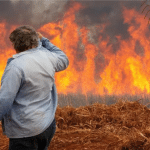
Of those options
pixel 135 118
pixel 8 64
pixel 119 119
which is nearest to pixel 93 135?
pixel 119 119

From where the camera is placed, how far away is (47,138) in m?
2.64

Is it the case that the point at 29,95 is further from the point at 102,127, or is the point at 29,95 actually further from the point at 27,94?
the point at 102,127

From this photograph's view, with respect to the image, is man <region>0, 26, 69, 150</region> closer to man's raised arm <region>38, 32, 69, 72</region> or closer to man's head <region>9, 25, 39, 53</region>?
man's head <region>9, 25, 39, 53</region>

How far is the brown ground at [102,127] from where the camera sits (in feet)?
15.5

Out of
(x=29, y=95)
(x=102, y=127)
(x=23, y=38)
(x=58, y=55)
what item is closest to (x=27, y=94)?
(x=29, y=95)

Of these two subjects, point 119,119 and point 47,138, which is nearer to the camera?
point 47,138

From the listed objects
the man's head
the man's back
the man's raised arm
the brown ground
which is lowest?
the brown ground

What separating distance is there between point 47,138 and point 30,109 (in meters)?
0.42

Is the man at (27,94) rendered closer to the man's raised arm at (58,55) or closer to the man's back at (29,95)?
the man's back at (29,95)

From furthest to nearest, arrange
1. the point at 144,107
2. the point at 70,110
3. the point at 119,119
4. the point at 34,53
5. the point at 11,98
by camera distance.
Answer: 1. the point at 144,107
2. the point at 70,110
3. the point at 119,119
4. the point at 34,53
5. the point at 11,98

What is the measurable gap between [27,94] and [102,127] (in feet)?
17.0

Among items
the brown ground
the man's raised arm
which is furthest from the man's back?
the brown ground

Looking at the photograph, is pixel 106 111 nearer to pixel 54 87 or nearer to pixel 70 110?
pixel 70 110

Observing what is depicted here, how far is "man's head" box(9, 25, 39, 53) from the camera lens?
2498mm
